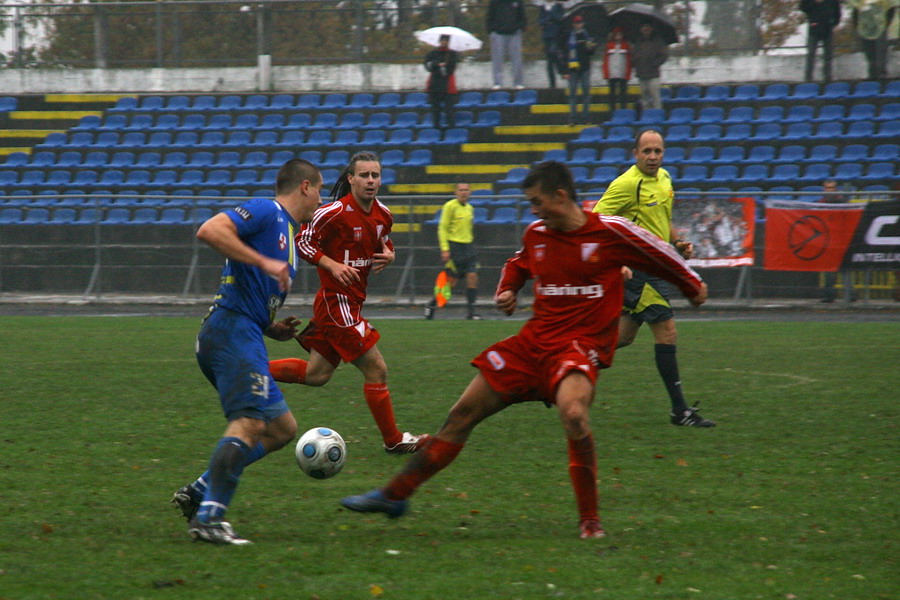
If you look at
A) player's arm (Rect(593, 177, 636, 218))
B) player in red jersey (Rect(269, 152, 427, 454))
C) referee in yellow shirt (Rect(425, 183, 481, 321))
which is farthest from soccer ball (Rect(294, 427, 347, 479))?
referee in yellow shirt (Rect(425, 183, 481, 321))

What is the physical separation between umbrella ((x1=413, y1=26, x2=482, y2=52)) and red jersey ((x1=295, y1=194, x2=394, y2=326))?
18543mm

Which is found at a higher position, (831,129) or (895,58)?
(895,58)

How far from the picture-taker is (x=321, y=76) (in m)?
28.8

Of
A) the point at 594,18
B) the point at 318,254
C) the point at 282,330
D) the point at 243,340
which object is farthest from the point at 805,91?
the point at 243,340

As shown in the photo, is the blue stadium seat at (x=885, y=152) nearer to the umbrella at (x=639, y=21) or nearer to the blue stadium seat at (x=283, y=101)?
the umbrella at (x=639, y=21)

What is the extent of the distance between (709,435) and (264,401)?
3.92 metres

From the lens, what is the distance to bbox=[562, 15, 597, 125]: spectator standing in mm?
23688

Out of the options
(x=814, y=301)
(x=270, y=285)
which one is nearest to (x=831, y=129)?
(x=814, y=301)

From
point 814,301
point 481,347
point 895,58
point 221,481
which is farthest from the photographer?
point 895,58

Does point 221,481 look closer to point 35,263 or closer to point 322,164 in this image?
point 35,263

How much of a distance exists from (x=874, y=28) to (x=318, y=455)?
849 inches

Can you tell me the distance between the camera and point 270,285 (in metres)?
5.50

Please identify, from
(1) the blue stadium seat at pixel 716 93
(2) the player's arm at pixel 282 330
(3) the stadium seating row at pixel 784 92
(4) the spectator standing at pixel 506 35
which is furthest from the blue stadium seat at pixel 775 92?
(2) the player's arm at pixel 282 330

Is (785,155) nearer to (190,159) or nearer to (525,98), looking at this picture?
(525,98)
